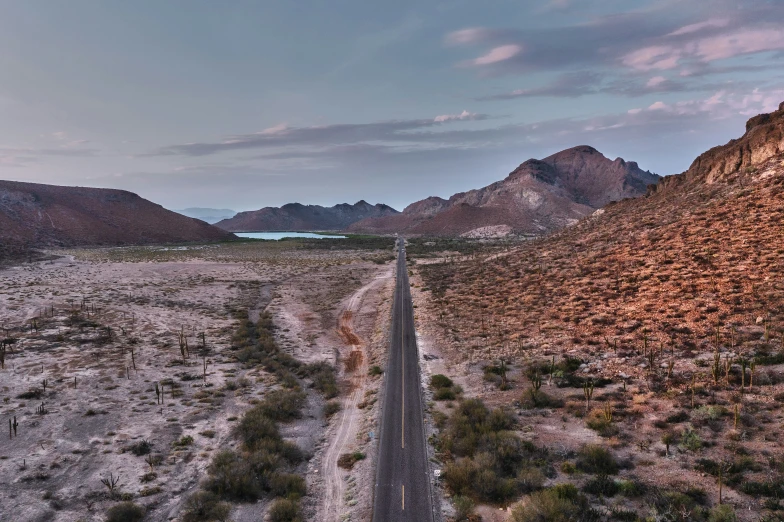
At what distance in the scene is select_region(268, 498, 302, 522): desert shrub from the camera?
574 inches

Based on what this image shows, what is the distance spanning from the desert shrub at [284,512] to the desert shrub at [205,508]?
1.67 metres

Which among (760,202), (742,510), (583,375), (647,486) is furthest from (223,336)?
(760,202)

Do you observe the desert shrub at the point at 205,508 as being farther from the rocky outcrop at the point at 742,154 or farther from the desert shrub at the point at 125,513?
the rocky outcrop at the point at 742,154

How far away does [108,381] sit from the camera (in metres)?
25.8

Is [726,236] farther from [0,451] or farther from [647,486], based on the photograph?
[0,451]

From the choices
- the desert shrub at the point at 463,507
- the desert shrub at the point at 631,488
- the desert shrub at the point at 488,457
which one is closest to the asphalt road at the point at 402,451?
the desert shrub at the point at 463,507

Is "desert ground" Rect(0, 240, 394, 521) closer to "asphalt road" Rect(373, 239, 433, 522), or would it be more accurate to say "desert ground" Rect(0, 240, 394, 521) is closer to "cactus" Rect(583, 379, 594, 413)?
"asphalt road" Rect(373, 239, 433, 522)

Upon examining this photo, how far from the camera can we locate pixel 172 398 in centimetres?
2441

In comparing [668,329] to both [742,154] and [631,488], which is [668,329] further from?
[742,154]

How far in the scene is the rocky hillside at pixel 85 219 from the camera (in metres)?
129

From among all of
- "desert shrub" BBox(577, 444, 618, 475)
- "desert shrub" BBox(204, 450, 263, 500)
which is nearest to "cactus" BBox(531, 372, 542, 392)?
"desert shrub" BBox(577, 444, 618, 475)

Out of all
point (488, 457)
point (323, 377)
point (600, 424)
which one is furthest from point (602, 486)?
point (323, 377)

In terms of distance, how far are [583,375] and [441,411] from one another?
9402mm

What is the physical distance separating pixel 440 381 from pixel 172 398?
16.4 metres
